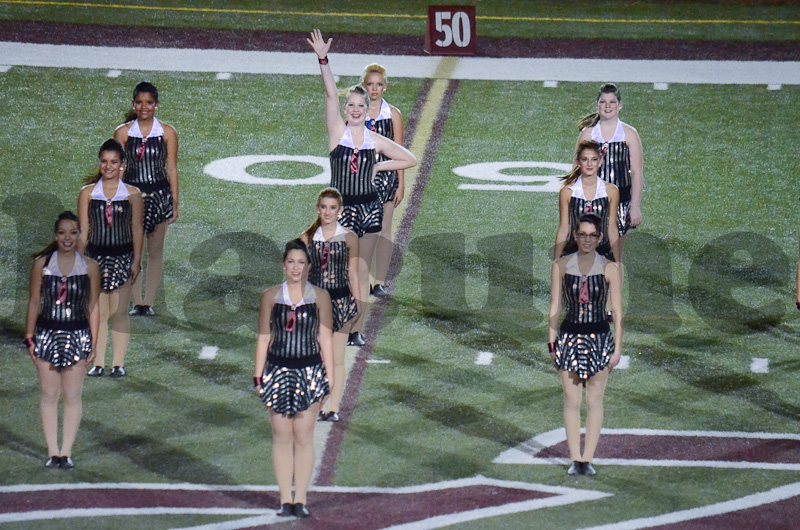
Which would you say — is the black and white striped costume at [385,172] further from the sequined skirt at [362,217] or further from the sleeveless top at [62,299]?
the sleeveless top at [62,299]

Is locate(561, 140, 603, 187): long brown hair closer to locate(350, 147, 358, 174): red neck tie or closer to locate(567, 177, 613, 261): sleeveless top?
locate(567, 177, 613, 261): sleeveless top

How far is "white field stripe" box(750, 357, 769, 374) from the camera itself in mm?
9055

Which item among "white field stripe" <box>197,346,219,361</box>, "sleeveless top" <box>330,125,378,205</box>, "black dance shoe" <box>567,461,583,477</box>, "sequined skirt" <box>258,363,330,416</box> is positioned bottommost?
"black dance shoe" <box>567,461,583,477</box>

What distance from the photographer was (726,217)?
482 inches

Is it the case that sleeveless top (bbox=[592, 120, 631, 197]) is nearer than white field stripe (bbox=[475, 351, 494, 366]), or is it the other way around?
white field stripe (bbox=[475, 351, 494, 366])

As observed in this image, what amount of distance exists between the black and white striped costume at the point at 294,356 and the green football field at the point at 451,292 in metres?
0.83

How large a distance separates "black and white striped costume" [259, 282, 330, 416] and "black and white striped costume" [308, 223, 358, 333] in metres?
1.10

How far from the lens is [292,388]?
6734 mm

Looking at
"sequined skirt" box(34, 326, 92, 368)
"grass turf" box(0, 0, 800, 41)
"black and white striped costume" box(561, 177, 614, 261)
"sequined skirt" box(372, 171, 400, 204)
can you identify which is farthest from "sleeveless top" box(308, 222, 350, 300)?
"grass turf" box(0, 0, 800, 41)

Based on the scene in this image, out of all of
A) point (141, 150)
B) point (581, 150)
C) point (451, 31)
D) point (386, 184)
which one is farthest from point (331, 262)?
point (451, 31)

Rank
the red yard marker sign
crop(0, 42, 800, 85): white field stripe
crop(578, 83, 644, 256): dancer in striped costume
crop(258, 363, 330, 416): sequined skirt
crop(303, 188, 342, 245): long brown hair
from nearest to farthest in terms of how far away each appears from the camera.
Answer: crop(258, 363, 330, 416): sequined skirt < crop(303, 188, 342, 245): long brown hair < crop(578, 83, 644, 256): dancer in striped costume < crop(0, 42, 800, 85): white field stripe < the red yard marker sign

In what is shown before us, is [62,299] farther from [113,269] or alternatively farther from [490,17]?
[490,17]

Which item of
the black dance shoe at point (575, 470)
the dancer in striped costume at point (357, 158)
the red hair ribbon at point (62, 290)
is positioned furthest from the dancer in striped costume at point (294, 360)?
the dancer in striped costume at point (357, 158)

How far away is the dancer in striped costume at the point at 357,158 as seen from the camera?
886 cm
